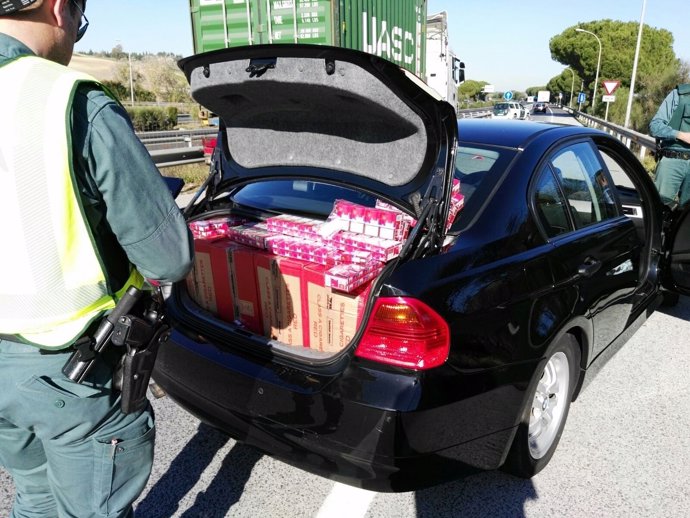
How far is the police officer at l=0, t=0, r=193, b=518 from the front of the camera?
1230 mm

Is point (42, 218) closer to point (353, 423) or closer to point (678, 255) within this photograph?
point (353, 423)

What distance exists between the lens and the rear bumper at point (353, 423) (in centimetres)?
188

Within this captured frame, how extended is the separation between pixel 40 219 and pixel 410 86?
1352 mm

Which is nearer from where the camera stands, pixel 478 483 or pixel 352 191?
pixel 478 483

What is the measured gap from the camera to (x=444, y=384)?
1.93m

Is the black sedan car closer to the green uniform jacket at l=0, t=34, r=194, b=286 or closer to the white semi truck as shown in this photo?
the green uniform jacket at l=0, t=34, r=194, b=286

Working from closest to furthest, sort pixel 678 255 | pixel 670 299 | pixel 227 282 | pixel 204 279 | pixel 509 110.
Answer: pixel 227 282, pixel 204 279, pixel 678 255, pixel 670 299, pixel 509 110

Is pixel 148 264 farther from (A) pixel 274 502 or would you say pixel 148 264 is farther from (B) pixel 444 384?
(A) pixel 274 502

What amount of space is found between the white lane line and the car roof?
1.73 m

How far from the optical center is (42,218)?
1254mm

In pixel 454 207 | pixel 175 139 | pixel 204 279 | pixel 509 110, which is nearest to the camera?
pixel 454 207

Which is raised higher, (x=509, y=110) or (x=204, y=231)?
(x=204, y=231)

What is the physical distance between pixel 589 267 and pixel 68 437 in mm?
2341

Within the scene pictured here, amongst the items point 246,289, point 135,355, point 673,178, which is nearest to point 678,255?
point 673,178
